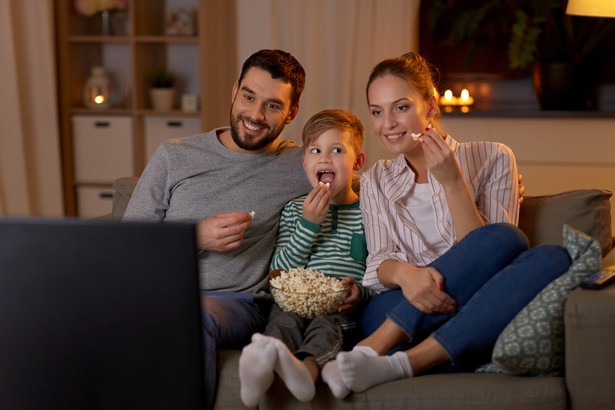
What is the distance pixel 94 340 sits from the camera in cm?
132

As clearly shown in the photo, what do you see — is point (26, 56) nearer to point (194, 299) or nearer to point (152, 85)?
point (152, 85)

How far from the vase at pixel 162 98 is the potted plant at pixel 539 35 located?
4.55 feet

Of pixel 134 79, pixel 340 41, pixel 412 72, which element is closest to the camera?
pixel 412 72

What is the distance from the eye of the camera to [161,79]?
459 centimetres

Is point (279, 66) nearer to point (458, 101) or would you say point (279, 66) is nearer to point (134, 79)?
point (458, 101)

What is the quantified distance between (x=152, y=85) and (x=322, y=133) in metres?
2.57

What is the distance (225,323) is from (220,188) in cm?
48

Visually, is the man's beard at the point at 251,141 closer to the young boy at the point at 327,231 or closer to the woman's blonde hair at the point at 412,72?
the young boy at the point at 327,231

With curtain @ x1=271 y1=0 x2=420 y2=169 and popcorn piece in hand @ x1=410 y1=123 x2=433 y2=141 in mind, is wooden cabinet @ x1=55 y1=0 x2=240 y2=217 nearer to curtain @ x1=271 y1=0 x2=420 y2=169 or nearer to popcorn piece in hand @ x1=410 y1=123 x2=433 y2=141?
curtain @ x1=271 y1=0 x2=420 y2=169

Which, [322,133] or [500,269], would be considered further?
[322,133]

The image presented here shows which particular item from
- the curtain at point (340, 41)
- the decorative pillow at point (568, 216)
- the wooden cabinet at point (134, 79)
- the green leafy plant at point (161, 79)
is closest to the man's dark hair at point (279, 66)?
the decorative pillow at point (568, 216)

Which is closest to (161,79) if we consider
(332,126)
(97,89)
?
(97,89)

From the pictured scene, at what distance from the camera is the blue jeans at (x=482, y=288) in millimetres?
1830

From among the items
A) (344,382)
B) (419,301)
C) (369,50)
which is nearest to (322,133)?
(419,301)
